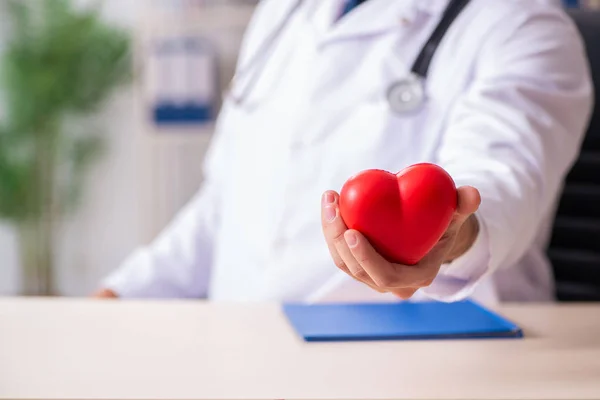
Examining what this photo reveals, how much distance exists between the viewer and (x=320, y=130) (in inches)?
47.0

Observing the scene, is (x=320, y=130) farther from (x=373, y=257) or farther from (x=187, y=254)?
(x=373, y=257)

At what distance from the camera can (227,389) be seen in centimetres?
68

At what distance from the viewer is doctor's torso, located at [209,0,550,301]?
1.12 m

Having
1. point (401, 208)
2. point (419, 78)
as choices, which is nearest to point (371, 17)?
point (419, 78)

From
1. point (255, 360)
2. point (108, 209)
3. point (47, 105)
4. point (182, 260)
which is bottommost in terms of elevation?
point (108, 209)

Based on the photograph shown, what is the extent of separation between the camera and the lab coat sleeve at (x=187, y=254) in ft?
4.38

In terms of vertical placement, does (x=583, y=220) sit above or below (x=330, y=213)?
below

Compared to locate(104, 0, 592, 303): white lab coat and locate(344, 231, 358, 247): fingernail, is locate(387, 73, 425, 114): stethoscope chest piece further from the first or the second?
locate(344, 231, 358, 247): fingernail

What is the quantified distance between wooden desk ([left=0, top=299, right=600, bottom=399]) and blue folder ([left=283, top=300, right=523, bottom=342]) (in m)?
0.02

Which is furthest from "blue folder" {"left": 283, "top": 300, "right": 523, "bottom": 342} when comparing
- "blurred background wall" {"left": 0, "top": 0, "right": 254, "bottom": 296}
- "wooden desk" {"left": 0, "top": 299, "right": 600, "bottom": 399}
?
"blurred background wall" {"left": 0, "top": 0, "right": 254, "bottom": 296}

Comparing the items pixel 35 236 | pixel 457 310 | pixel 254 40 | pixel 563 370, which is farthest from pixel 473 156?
pixel 35 236

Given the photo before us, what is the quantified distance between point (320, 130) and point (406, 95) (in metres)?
0.15

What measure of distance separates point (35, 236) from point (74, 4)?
44.2 inches

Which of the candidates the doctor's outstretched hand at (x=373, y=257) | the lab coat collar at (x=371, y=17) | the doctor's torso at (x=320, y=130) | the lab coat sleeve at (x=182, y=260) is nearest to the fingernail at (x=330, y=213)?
the doctor's outstretched hand at (x=373, y=257)
